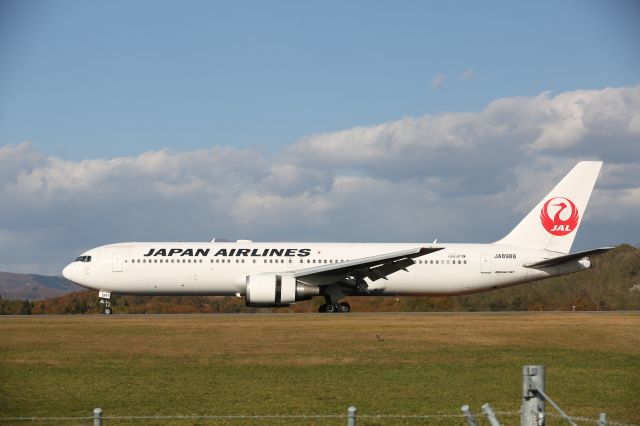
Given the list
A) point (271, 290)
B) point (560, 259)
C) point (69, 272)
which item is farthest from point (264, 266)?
point (560, 259)

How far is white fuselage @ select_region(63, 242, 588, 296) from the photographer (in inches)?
1492

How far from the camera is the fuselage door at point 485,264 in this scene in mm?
39656

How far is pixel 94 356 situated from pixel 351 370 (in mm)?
6560

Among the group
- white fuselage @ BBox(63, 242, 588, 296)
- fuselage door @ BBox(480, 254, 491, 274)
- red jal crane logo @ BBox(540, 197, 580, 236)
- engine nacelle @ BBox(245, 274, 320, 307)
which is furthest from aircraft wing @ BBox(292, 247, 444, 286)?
red jal crane logo @ BBox(540, 197, 580, 236)

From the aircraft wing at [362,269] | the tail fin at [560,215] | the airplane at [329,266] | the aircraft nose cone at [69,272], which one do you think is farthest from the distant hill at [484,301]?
the tail fin at [560,215]

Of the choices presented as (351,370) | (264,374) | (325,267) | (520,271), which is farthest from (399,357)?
(520,271)

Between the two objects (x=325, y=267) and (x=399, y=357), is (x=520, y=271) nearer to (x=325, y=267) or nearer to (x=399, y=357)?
(x=325, y=267)

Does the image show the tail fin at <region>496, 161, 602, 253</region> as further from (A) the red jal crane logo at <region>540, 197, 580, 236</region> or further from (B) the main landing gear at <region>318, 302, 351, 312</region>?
(B) the main landing gear at <region>318, 302, 351, 312</region>

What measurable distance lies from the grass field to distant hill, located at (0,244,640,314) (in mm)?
16240

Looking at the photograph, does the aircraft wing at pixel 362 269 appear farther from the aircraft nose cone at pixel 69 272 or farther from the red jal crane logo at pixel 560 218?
the aircraft nose cone at pixel 69 272

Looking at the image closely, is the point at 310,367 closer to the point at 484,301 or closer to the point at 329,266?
the point at 329,266

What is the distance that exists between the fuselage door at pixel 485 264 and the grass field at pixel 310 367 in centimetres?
977

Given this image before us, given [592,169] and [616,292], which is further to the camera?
[616,292]

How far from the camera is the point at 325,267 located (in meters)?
36.2
